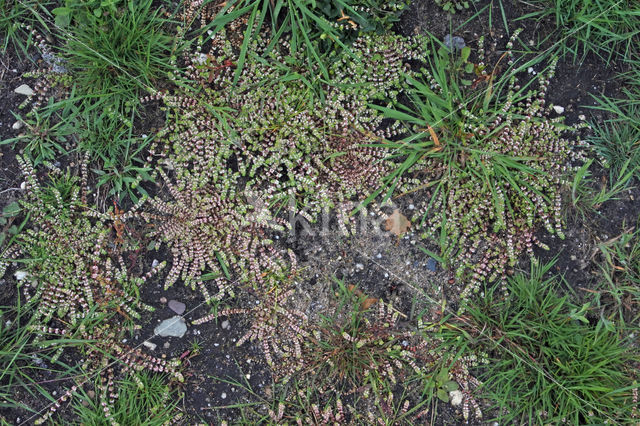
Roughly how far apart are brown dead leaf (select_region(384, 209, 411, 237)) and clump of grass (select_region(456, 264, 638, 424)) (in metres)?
0.61

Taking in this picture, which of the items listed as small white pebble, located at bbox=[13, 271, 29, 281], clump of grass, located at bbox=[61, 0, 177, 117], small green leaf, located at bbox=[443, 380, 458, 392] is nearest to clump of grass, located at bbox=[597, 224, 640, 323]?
small green leaf, located at bbox=[443, 380, 458, 392]

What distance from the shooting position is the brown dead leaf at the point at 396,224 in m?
2.97

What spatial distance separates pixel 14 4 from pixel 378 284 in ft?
9.30

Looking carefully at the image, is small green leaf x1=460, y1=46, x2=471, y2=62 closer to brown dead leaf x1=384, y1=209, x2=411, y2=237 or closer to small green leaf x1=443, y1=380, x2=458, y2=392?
brown dead leaf x1=384, y1=209, x2=411, y2=237

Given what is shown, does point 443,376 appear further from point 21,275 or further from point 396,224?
point 21,275

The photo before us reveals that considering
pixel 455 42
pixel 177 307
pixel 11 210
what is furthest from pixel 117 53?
pixel 455 42

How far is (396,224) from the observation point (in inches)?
117

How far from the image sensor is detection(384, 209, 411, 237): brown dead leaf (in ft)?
9.76

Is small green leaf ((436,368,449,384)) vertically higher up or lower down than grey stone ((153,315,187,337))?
lower down

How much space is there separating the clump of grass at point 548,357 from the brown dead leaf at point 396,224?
1.99 ft

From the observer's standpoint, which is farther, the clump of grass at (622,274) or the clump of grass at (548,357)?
the clump of grass at (622,274)

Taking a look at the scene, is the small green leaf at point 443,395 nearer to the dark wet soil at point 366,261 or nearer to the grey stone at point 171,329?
the dark wet soil at point 366,261

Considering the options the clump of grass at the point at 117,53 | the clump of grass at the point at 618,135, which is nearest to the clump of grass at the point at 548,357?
the clump of grass at the point at 618,135

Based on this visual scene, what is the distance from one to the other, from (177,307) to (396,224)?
1421 mm
